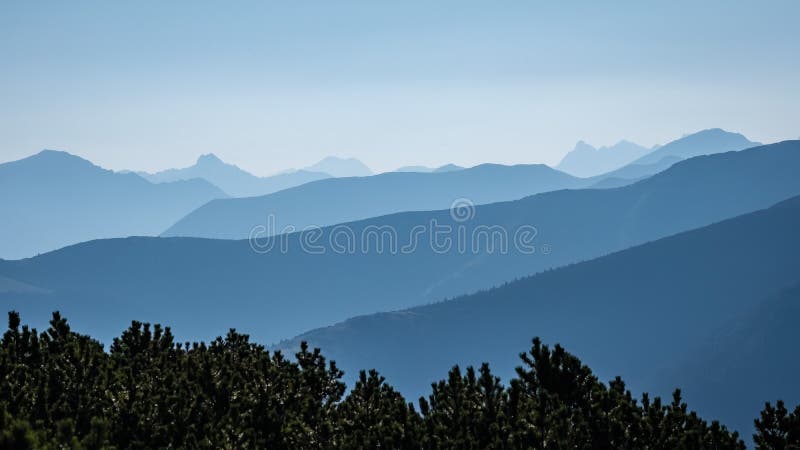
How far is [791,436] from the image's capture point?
2492 centimetres

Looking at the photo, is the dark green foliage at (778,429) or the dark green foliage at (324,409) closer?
the dark green foliage at (324,409)

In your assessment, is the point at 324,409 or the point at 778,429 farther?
the point at 324,409

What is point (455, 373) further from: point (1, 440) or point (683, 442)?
point (1, 440)

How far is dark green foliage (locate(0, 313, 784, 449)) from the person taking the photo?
2238 cm

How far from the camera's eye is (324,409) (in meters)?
26.9

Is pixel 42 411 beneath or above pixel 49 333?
beneath

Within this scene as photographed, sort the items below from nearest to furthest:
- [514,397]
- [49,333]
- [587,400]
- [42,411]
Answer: [42,411], [514,397], [587,400], [49,333]

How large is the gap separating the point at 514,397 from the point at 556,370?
3.03 meters

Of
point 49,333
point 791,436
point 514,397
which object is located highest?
point 49,333

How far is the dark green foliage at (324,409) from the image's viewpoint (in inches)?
881

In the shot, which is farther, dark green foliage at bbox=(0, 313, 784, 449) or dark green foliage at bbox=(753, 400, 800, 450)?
dark green foliage at bbox=(753, 400, 800, 450)

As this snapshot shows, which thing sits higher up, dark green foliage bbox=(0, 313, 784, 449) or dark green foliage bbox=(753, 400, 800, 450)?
dark green foliage bbox=(0, 313, 784, 449)

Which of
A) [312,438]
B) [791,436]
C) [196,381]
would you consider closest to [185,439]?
[312,438]

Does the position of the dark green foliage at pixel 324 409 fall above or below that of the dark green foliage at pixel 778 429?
above
